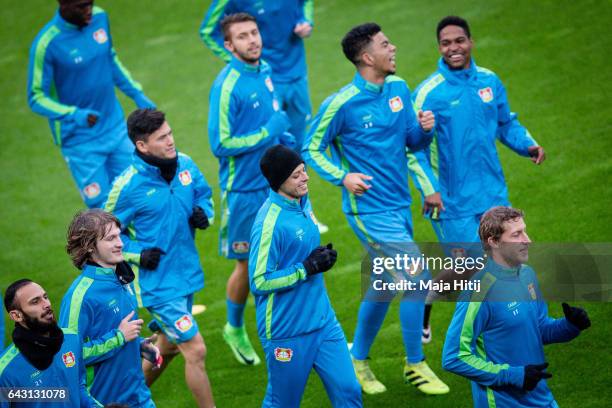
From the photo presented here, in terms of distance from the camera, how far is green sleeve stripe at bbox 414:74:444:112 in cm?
738

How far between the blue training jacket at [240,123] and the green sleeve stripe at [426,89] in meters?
1.23

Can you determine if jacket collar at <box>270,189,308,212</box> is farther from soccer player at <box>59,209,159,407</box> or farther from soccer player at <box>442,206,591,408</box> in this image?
soccer player at <box>442,206,591,408</box>

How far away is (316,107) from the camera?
12531mm

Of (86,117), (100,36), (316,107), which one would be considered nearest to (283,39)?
(100,36)

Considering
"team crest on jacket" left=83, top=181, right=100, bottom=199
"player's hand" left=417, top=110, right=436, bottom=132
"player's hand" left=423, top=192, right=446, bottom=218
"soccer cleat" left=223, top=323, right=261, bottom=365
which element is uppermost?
"player's hand" left=417, top=110, right=436, bottom=132

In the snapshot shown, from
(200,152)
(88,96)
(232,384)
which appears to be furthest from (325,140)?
(200,152)

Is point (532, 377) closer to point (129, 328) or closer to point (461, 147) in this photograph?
point (129, 328)

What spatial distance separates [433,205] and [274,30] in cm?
324

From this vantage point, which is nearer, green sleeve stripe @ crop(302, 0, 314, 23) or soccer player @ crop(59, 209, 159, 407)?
soccer player @ crop(59, 209, 159, 407)

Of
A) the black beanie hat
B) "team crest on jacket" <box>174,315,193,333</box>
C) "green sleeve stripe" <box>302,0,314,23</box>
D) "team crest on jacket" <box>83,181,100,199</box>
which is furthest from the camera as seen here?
"green sleeve stripe" <box>302,0,314,23</box>

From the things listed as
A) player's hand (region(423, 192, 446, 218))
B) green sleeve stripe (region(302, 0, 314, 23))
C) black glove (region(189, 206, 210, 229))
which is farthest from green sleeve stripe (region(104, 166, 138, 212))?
green sleeve stripe (region(302, 0, 314, 23))

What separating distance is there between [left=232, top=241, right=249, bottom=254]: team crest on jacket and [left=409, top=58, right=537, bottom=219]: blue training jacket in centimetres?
154

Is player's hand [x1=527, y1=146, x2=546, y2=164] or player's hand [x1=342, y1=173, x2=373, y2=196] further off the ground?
player's hand [x1=527, y1=146, x2=546, y2=164]

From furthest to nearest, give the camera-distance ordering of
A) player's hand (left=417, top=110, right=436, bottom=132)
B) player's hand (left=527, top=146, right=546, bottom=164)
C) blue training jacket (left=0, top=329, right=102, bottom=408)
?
player's hand (left=527, top=146, right=546, bottom=164)
player's hand (left=417, top=110, right=436, bottom=132)
blue training jacket (left=0, top=329, right=102, bottom=408)
